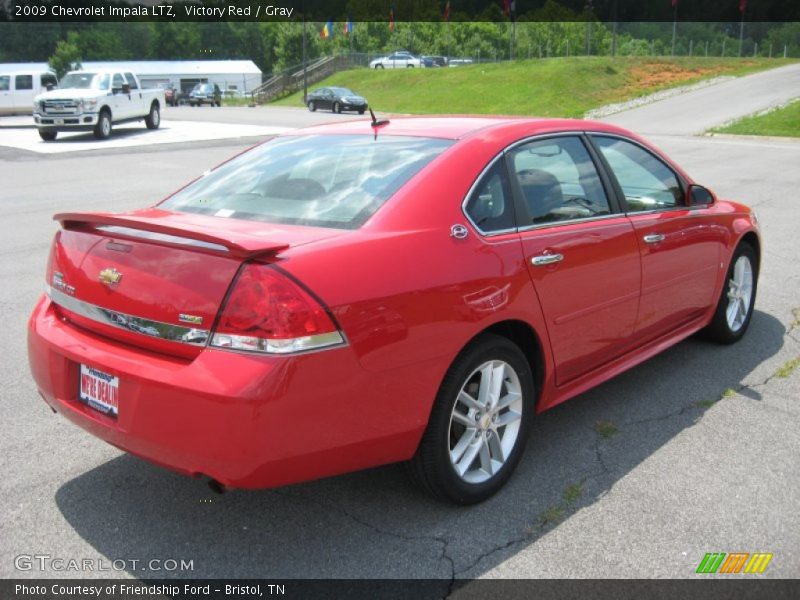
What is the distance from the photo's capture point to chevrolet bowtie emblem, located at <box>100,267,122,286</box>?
305cm

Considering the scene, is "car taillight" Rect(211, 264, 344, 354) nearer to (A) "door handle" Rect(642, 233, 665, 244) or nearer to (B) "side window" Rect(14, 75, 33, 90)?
(A) "door handle" Rect(642, 233, 665, 244)

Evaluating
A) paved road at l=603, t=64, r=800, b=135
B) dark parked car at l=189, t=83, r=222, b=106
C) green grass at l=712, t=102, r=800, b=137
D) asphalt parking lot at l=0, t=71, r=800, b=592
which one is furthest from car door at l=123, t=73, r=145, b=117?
dark parked car at l=189, t=83, r=222, b=106

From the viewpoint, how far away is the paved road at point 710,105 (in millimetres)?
29638

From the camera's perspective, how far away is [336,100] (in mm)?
44906

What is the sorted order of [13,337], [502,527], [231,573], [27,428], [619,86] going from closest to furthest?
[231,573]
[502,527]
[27,428]
[13,337]
[619,86]

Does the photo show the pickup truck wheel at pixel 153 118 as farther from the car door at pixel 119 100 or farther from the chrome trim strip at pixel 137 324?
the chrome trim strip at pixel 137 324

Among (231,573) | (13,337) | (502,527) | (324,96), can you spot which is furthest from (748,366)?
(324,96)

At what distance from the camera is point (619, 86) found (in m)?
41.5

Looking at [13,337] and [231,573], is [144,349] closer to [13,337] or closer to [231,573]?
[231,573]

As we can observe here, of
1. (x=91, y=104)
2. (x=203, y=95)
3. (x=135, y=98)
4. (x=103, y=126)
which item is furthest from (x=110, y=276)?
(x=203, y=95)

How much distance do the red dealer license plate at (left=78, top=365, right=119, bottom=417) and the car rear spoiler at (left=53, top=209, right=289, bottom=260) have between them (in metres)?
0.53

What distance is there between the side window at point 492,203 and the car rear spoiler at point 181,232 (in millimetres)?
957

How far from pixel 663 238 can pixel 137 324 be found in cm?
290

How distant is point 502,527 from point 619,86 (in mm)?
41502
